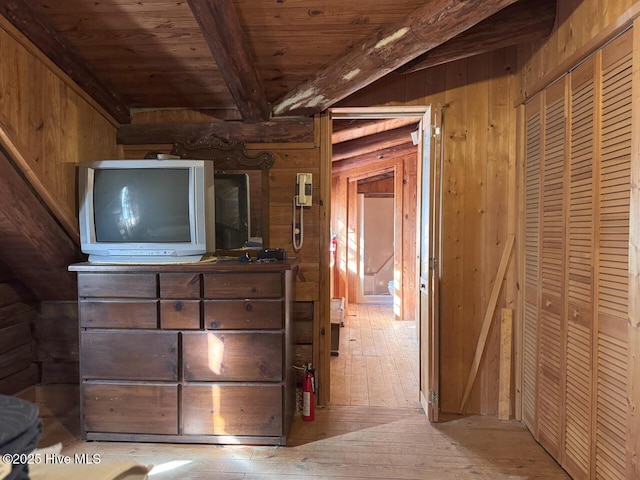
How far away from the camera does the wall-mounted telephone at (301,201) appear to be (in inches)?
104

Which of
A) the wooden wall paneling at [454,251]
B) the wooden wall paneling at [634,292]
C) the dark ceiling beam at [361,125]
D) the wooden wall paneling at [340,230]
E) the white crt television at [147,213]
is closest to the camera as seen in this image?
the wooden wall paneling at [634,292]

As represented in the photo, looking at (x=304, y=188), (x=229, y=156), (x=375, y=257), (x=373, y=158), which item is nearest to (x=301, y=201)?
(x=304, y=188)

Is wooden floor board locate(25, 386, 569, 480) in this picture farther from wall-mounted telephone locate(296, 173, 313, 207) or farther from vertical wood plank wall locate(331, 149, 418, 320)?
vertical wood plank wall locate(331, 149, 418, 320)

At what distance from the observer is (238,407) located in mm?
2164

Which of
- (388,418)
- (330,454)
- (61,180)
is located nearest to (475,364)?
(388,418)

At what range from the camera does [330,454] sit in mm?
2139

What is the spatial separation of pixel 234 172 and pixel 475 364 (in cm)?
207

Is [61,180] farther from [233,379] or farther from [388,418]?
[388,418]

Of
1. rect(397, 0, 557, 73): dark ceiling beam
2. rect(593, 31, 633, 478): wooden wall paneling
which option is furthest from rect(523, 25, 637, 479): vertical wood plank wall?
rect(397, 0, 557, 73): dark ceiling beam

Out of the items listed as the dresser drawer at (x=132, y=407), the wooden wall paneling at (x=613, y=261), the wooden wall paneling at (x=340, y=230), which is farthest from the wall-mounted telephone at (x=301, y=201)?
the wooden wall paneling at (x=340, y=230)

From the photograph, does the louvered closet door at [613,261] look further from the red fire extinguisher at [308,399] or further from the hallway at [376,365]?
the red fire extinguisher at [308,399]

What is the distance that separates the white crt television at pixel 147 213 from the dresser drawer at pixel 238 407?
0.75 meters

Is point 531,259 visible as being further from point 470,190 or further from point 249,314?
point 249,314

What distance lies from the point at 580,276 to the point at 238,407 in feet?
6.12
